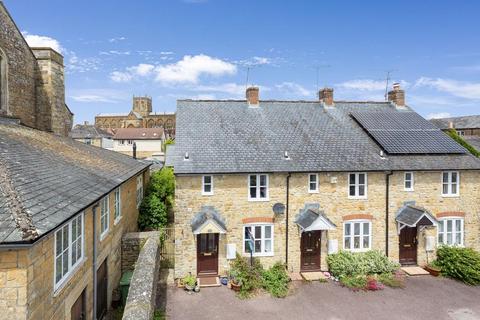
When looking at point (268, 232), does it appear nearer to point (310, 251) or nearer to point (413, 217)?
point (310, 251)

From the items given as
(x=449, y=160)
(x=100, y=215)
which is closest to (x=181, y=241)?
(x=100, y=215)

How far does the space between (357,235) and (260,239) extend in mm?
5341

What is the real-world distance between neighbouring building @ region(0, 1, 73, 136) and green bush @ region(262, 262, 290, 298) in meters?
14.1

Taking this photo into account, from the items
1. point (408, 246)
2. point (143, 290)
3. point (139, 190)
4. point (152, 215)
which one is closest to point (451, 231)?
point (408, 246)

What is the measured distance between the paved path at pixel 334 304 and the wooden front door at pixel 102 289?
249cm

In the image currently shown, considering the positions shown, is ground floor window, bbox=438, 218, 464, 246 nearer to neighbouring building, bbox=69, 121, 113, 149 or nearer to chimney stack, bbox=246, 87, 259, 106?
Answer: chimney stack, bbox=246, 87, 259, 106

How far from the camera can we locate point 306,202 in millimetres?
16234

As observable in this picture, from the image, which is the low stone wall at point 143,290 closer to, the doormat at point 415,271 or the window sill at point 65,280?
the window sill at point 65,280

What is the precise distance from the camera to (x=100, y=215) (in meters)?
10.6

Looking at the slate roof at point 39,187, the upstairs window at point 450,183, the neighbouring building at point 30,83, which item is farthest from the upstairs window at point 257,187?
the neighbouring building at point 30,83

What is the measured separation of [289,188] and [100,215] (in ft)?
30.3

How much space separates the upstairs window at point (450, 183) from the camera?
17266 mm

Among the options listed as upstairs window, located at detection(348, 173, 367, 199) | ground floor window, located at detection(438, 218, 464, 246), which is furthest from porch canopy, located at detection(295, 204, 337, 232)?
ground floor window, located at detection(438, 218, 464, 246)

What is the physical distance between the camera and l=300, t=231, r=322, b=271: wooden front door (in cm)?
1634
